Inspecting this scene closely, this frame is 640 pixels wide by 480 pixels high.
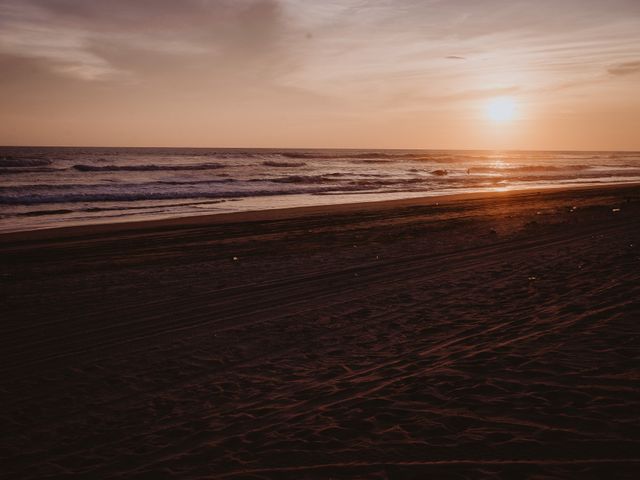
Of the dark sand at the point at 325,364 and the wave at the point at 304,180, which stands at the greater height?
the wave at the point at 304,180

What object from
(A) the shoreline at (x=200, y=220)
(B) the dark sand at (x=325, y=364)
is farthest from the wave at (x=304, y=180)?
(B) the dark sand at (x=325, y=364)

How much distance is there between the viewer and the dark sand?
3865 millimetres

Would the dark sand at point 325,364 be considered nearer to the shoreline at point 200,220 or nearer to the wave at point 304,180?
the shoreline at point 200,220

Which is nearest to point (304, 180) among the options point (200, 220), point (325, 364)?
point (200, 220)

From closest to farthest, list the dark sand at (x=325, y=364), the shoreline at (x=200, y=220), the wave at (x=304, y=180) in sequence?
1. the dark sand at (x=325, y=364)
2. the shoreline at (x=200, y=220)
3. the wave at (x=304, y=180)

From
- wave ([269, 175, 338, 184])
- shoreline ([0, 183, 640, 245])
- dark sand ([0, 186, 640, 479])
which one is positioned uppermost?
wave ([269, 175, 338, 184])

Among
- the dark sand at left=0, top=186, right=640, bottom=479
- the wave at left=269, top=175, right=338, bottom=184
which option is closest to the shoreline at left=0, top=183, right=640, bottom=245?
the dark sand at left=0, top=186, right=640, bottom=479

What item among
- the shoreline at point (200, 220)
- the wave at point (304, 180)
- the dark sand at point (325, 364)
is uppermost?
the wave at point (304, 180)

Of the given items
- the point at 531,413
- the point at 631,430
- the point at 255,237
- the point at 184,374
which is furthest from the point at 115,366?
the point at 255,237

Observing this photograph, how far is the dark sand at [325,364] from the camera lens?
3.87m

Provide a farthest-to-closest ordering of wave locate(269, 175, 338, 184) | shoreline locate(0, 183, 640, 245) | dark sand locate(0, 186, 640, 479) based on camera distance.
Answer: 1. wave locate(269, 175, 338, 184)
2. shoreline locate(0, 183, 640, 245)
3. dark sand locate(0, 186, 640, 479)

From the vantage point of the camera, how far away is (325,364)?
571cm

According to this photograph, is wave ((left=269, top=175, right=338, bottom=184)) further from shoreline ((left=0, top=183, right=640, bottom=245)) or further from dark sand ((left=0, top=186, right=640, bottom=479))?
dark sand ((left=0, top=186, right=640, bottom=479))

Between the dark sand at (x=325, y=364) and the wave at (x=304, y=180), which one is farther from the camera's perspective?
the wave at (x=304, y=180)
